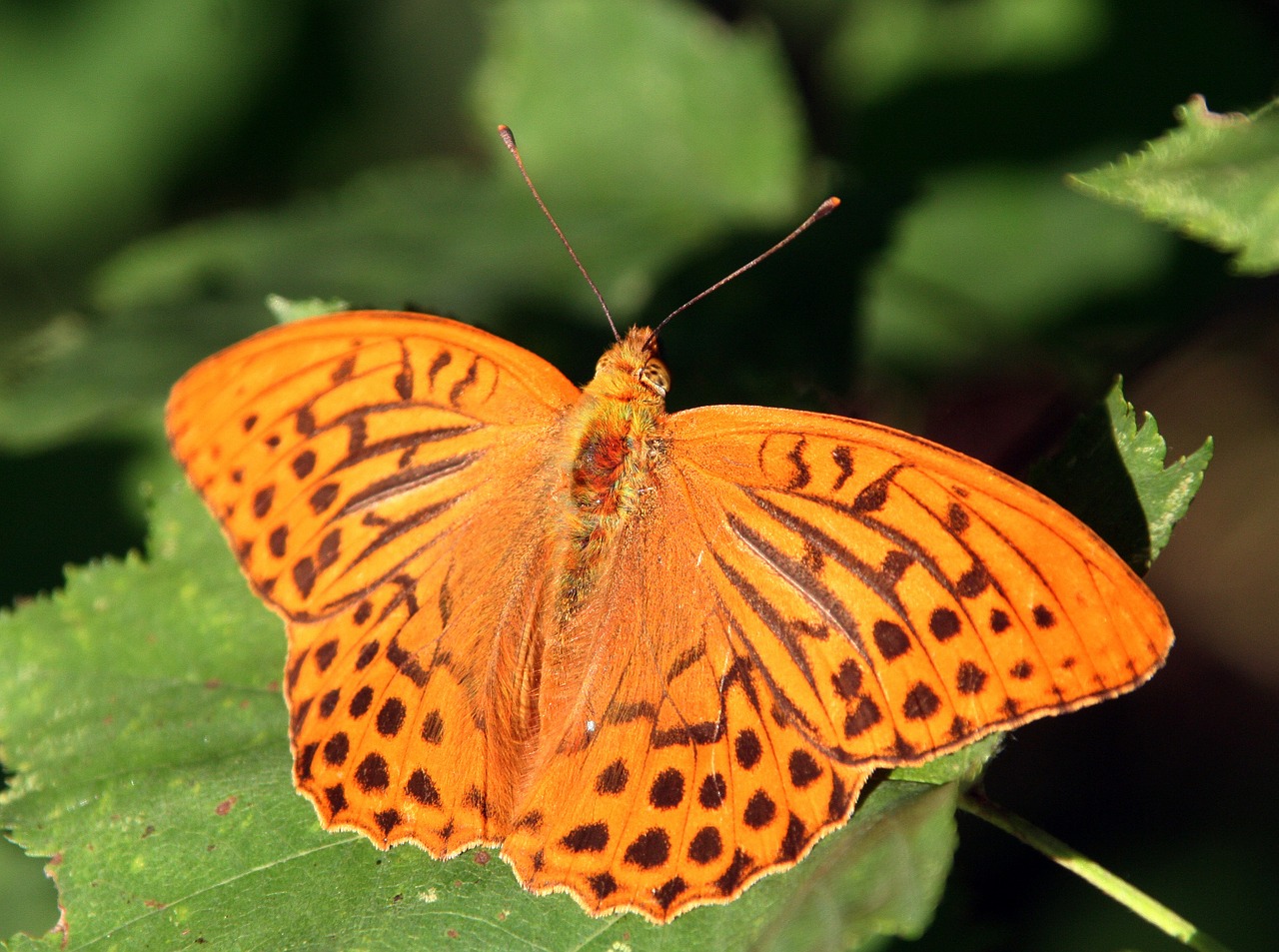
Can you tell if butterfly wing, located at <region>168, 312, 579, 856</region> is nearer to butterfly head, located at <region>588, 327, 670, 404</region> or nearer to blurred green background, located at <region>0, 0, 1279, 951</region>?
butterfly head, located at <region>588, 327, 670, 404</region>

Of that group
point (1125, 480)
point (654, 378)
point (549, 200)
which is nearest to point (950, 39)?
point (549, 200)

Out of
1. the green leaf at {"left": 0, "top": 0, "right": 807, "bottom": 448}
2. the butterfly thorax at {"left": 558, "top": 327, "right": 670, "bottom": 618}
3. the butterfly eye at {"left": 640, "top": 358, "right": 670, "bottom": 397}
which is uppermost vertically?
the green leaf at {"left": 0, "top": 0, "right": 807, "bottom": 448}

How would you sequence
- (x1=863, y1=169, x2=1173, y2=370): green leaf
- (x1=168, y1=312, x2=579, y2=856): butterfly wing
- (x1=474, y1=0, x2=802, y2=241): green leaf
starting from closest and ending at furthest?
(x1=168, y1=312, x2=579, y2=856): butterfly wing, (x1=863, y1=169, x2=1173, y2=370): green leaf, (x1=474, y1=0, x2=802, y2=241): green leaf

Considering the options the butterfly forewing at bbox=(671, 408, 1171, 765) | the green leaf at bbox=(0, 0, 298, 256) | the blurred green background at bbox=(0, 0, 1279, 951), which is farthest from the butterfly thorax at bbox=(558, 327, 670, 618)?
the green leaf at bbox=(0, 0, 298, 256)

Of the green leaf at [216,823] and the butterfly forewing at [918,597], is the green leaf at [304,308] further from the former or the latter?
the butterfly forewing at [918,597]

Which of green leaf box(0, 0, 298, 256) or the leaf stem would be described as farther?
green leaf box(0, 0, 298, 256)

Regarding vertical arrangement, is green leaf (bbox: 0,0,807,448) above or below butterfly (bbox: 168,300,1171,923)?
above

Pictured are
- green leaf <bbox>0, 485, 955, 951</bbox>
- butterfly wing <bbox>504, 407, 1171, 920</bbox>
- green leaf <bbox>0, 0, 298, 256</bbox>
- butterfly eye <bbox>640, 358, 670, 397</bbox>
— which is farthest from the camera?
green leaf <bbox>0, 0, 298, 256</bbox>
